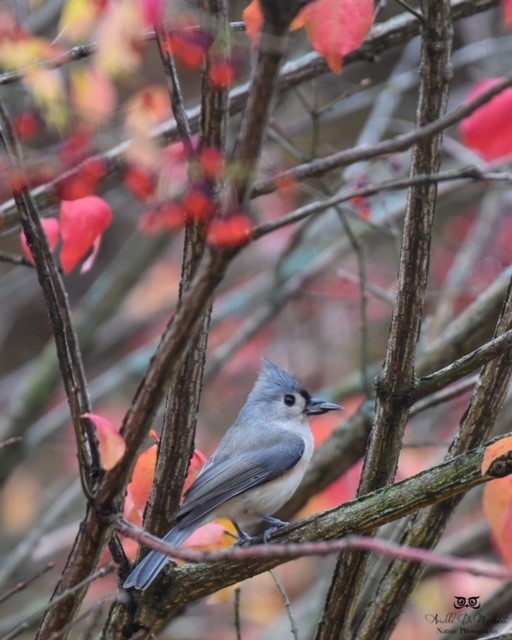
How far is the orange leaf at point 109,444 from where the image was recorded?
1.54m

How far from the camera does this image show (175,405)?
6.28ft

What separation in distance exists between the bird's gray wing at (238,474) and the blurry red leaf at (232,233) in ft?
4.15

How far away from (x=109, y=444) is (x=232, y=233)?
471 millimetres

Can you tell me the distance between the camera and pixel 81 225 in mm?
2217

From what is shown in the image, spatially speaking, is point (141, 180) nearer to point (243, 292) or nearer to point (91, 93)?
point (91, 93)

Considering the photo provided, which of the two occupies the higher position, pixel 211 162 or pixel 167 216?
pixel 167 216

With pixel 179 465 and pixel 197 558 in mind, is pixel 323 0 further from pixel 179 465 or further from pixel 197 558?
pixel 197 558

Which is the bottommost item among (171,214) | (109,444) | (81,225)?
(109,444)

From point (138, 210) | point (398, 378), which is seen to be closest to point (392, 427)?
point (398, 378)

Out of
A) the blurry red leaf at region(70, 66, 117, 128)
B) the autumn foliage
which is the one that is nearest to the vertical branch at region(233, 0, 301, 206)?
the autumn foliage

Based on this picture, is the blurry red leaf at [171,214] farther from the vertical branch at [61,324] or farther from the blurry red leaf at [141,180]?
the vertical branch at [61,324]

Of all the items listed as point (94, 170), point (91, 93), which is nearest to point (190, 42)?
point (94, 170)

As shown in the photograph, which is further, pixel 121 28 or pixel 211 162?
pixel 121 28

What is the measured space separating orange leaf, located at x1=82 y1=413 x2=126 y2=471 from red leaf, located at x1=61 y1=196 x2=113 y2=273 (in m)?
0.76
